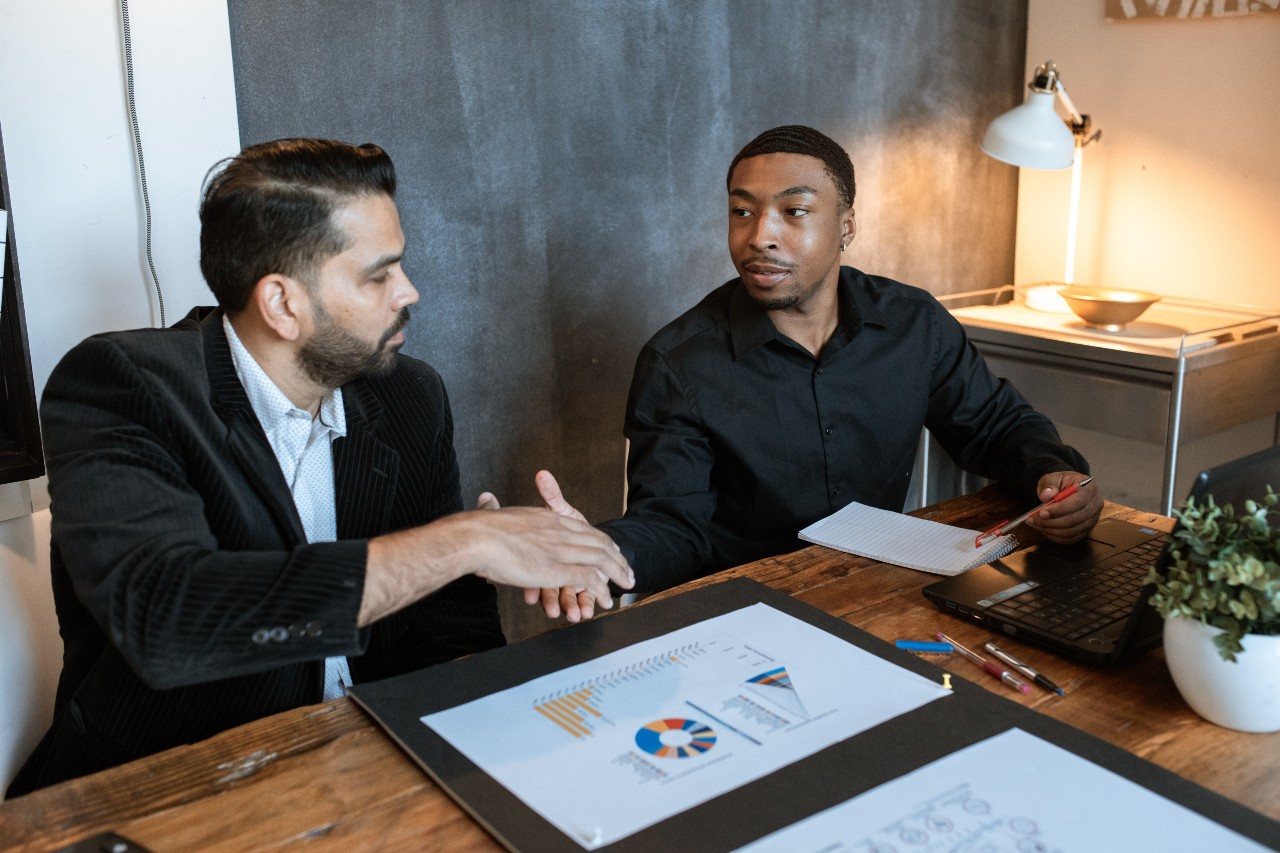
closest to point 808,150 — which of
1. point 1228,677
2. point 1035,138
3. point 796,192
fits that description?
point 796,192

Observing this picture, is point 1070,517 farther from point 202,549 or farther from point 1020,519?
point 202,549

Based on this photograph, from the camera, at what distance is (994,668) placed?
1.17 meters

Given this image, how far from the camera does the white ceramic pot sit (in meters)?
1.02

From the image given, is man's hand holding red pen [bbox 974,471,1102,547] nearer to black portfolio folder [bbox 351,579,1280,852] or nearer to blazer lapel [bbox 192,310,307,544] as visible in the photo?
black portfolio folder [bbox 351,579,1280,852]

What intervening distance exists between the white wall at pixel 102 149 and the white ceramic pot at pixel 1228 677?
155 centimetres

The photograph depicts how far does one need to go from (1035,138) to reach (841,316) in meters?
0.93

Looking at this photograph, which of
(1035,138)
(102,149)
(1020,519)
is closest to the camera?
(1020,519)

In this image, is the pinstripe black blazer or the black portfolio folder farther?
the pinstripe black blazer

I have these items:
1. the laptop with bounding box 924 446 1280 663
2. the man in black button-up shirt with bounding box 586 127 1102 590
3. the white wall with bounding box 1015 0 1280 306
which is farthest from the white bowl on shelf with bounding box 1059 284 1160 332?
the laptop with bounding box 924 446 1280 663

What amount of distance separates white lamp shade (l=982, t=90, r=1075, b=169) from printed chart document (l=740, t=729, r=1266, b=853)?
1966 mm

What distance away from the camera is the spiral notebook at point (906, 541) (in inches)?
58.9

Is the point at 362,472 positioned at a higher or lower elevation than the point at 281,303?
lower

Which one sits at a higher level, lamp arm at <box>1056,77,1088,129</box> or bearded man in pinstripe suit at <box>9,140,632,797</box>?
lamp arm at <box>1056,77,1088,129</box>

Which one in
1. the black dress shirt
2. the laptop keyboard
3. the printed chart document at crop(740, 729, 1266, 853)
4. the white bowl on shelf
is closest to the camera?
the printed chart document at crop(740, 729, 1266, 853)
